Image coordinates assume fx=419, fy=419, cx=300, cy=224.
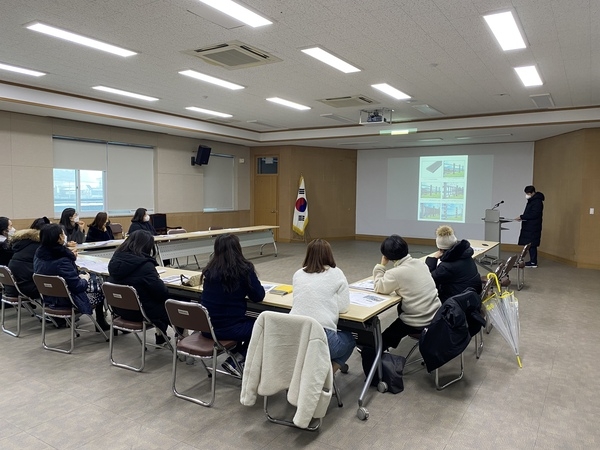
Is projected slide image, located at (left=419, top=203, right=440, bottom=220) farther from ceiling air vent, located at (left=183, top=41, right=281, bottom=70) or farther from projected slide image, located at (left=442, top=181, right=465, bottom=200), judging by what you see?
ceiling air vent, located at (left=183, top=41, right=281, bottom=70)

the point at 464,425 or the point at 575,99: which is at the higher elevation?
the point at 575,99

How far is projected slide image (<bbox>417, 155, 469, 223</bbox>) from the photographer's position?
11102 millimetres

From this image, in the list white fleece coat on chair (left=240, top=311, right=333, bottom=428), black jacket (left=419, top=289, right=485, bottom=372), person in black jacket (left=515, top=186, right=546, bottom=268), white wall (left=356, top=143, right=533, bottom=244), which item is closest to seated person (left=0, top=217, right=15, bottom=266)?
white fleece coat on chair (left=240, top=311, right=333, bottom=428)

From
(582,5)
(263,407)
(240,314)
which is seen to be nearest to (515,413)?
(263,407)

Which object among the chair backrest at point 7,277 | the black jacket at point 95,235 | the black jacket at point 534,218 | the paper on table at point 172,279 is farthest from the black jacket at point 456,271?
the black jacket at point 534,218

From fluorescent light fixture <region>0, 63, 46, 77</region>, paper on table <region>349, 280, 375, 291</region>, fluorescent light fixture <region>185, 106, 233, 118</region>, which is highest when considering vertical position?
fluorescent light fixture <region>185, 106, 233, 118</region>

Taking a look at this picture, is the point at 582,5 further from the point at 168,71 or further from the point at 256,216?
the point at 256,216

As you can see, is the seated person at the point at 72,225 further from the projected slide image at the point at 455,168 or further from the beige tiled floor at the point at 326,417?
the projected slide image at the point at 455,168

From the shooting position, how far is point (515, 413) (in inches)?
108

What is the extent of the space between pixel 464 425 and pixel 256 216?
10.1m

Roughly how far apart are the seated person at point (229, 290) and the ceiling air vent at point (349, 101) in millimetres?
4678

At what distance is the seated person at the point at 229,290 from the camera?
2818 millimetres

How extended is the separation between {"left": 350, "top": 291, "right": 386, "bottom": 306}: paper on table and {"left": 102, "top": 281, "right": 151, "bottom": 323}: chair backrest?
1.61 meters

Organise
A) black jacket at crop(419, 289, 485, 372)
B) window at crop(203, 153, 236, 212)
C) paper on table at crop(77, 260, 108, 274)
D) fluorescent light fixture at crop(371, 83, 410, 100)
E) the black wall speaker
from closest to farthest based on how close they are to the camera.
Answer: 1. black jacket at crop(419, 289, 485, 372)
2. paper on table at crop(77, 260, 108, 274)
3. fluorescent light fixture at crop(371, 83, 410, 100)
4. the black wall speaker
5. window at crop(203, 153, 236, 212)
